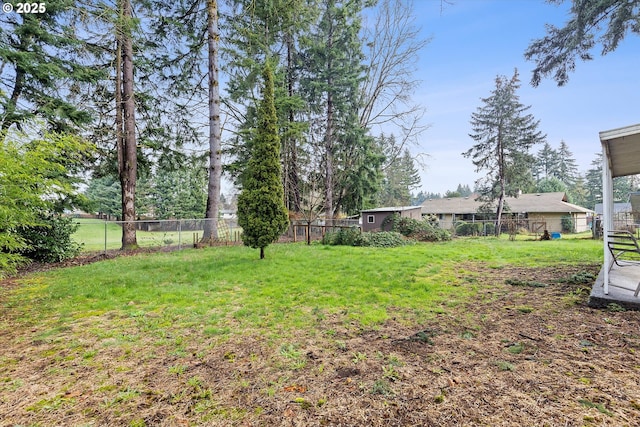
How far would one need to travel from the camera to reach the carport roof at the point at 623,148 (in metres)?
3.50

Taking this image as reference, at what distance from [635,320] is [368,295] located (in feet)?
10.4

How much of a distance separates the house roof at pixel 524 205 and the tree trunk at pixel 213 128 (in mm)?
21901

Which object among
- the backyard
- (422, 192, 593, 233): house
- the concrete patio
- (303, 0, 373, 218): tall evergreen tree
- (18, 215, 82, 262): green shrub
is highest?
(303, 0, 373, 218): tall evergreen tree

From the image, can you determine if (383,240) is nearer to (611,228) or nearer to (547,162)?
(611,228)

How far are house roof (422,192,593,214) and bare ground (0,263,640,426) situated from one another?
24.6 metres

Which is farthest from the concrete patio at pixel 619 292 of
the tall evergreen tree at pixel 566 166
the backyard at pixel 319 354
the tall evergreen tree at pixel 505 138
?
the tall evergreen tree at pixel 566 166

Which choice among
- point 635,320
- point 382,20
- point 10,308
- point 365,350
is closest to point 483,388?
point 365,350

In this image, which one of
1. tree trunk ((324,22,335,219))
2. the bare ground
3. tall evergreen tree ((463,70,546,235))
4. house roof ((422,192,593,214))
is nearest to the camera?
the bare ground

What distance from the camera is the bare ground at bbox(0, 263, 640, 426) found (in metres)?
1.91

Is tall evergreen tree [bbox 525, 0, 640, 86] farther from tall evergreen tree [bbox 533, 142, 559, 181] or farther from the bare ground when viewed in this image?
tall evergreen tree [bbox 533, 142, 559, 181]

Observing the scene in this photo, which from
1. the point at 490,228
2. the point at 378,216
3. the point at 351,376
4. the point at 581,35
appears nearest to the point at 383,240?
the point at 378,216

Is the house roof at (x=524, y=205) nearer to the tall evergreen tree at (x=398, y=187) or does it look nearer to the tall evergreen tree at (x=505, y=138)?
the tall evergreen tree at (x=505, y=138)

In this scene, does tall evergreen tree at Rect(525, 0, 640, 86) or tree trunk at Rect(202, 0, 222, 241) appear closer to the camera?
tall evergreen tree at Rect(525, 0, 640, 86)

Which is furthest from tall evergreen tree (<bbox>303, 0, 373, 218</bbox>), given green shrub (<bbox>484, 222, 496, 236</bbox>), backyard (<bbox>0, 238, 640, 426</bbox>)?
backyard (<bbox>0, 238, 640, 426</bbox>)
